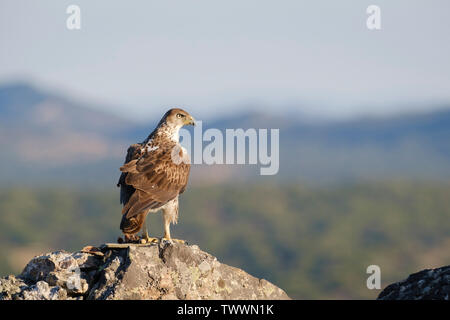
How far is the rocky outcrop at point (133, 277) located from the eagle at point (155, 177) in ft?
6.72

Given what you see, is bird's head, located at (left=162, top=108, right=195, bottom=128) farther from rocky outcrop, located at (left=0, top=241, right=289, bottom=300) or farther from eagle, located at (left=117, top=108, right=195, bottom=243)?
rocky outcrop, located at (left=0, top=241, right=289, bottom=300)

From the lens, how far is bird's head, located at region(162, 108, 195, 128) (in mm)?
16391

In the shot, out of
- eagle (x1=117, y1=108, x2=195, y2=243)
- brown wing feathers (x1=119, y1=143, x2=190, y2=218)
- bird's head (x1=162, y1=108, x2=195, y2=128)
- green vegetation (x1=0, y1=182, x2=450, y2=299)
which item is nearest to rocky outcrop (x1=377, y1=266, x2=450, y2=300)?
eagle (x1=117, y1=108, x2=195, y2=243)

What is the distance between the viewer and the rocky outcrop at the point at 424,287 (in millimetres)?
10586

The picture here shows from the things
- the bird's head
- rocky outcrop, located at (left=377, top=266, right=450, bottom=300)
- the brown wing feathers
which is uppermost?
the bird's head

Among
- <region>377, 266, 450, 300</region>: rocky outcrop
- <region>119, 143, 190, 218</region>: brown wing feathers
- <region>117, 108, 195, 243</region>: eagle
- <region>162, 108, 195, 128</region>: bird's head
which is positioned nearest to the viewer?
<region>377, 266, 450, 300</region>: rocky outcrop

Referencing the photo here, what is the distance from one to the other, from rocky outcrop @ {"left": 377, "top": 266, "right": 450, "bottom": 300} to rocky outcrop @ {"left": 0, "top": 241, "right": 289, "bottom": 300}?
1.89 metres

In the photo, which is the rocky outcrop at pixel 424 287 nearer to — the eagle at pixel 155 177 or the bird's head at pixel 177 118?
the eagle at pixel 155 177

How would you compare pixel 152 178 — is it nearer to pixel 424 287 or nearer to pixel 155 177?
pixel 155 177

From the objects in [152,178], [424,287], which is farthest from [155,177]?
[424,287]
